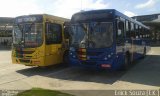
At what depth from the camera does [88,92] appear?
27.5 ft

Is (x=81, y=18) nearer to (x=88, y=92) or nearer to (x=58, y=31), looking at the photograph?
(x=58, y=31)

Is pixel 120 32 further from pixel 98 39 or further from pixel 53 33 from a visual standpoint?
pixel 53 33

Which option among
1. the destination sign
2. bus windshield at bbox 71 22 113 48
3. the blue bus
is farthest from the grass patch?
the destination sign

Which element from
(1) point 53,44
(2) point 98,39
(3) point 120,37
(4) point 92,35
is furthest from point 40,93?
(1) point 53,44

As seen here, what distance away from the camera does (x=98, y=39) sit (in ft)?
37.2

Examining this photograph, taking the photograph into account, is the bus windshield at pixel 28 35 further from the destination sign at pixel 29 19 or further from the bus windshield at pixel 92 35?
the bus windshield at pixel 92 35

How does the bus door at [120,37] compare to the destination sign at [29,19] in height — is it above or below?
below

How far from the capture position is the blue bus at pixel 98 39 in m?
11.1

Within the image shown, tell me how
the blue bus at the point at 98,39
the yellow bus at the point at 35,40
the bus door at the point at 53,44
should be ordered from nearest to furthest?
A: the blue bus at the point at 98,39, the yellow bus at the point at 35,40, the bus door at the point at 53,44

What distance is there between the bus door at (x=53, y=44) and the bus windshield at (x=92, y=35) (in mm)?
1413

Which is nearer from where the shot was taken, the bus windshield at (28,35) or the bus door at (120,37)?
the bus door at (120,37)

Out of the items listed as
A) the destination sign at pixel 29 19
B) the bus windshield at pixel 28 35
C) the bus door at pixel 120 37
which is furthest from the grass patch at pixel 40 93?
the destination sign at pixel 29 19

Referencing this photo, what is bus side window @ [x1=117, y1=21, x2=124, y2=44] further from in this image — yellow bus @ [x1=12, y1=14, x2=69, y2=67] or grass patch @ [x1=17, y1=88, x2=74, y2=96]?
grass patch @ [x1=17, y1=88, x2=74, y2=96]

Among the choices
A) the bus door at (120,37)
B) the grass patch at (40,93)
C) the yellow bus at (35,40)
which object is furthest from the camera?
the yellow bus at (35,40)
